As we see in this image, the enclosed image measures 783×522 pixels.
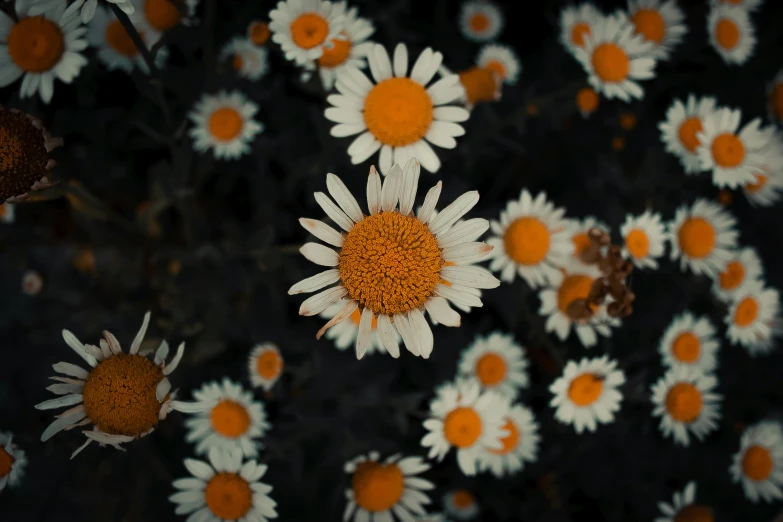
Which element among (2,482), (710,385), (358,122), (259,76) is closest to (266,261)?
(358,122)

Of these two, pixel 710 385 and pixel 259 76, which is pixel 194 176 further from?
pixel 710 385

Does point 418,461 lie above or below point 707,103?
below

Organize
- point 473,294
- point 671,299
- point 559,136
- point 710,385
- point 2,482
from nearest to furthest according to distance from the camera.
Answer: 1. point 473,294
2. point 2,482
3. point 710,385
4. point 671,299
5. point 559,136

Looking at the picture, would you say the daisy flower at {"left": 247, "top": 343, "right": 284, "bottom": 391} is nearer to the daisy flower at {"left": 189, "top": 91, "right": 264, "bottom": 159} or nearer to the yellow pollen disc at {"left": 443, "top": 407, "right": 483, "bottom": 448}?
the yellow pollen disc at {"left": 443, "top": 407, "right": 483, "bottom": 448}

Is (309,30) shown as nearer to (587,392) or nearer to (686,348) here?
(587,392)

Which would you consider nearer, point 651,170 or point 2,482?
point 2,482

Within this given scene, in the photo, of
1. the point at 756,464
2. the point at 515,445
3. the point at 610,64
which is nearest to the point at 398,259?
the point at 515,445
